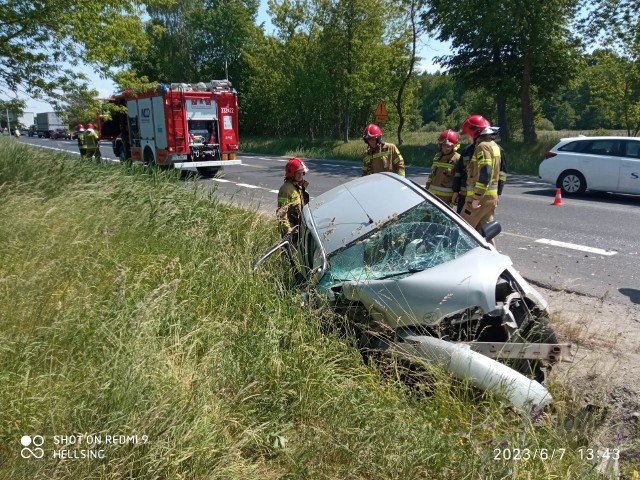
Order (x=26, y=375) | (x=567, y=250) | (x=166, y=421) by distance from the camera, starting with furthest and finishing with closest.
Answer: (x=567, y=250)
(x=26, y=375)
(x=166, y=421)

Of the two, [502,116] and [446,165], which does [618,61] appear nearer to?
[502,116]

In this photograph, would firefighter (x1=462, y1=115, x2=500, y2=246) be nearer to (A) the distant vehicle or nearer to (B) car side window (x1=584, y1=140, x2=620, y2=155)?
(B) car side window (x1=584, y1=140, x2=620, y2=155)

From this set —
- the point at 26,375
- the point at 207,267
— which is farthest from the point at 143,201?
the point at 26,375

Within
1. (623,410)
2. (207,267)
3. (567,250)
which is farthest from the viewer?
(567,250)

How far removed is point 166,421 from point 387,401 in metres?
1.21

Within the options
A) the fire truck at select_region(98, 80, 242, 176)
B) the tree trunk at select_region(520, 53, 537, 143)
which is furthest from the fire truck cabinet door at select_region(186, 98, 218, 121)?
the tree trunk at select_region(520, 53, 537, 143)

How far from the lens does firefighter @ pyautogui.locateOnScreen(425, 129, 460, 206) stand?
5.99 metres

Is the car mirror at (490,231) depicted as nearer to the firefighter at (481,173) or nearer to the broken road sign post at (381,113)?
the firefighter at (481,173)

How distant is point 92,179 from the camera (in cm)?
733

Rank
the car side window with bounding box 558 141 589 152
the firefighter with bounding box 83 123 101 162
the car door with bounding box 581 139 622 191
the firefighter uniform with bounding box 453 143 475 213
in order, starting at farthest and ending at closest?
the firefighter with bounding box 83 123 101 162 → the car side window with bounding box 558 141 589 152 → the car door with bounding box 581 139 622 191 → the firefighter uniform with bounding box 453 143 475 213

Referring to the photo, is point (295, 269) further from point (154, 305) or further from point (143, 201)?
point (143, 201)

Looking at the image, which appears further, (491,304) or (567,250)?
(567,250)

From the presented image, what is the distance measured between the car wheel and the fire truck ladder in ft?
33.9

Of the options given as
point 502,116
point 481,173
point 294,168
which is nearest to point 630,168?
point 481,173
